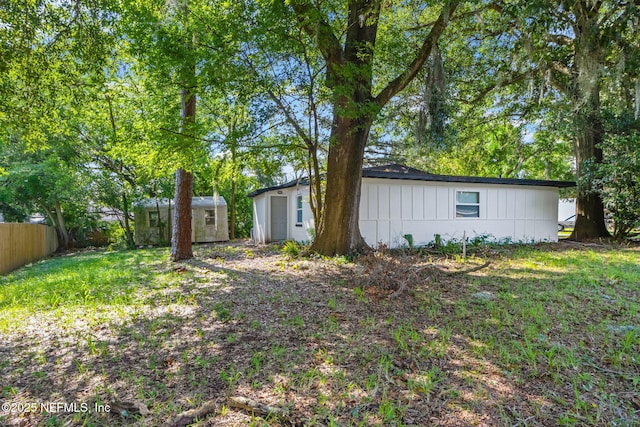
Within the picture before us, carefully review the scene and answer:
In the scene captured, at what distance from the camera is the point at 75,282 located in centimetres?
562

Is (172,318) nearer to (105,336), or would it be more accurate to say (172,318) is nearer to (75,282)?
(105,336)

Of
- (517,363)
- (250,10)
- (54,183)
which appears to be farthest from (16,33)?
(54,183)

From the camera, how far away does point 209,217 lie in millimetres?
13734

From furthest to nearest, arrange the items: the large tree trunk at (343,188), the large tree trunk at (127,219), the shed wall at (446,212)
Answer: the large tree trunk at (127,219)
the shed wall at (446,212)
the large tree trunk at (343,188)

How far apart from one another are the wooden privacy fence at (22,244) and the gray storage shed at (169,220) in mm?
2964

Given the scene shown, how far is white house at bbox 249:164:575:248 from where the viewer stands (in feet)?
31.2

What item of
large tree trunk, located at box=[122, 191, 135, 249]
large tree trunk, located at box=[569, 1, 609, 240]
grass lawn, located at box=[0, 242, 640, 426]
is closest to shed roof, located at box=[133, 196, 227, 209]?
large tree trunk, located at box=[122, 191, 135, 249]

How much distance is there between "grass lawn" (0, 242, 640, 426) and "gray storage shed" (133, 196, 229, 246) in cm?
817

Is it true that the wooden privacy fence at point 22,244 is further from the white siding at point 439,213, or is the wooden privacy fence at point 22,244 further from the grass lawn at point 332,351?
the white siding at point 439,213

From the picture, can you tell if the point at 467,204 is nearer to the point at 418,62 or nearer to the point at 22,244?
the point at 418,62

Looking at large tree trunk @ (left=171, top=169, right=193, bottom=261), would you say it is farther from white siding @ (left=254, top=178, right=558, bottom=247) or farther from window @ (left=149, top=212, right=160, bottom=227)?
window @ (left=149, top=212, right=160, bottom=227)

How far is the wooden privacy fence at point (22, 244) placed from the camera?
840cm

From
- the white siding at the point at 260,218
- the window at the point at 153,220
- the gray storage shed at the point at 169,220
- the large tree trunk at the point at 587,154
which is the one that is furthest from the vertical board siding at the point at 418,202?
the window at the point at 153,220

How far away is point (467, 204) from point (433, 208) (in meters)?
1.34
